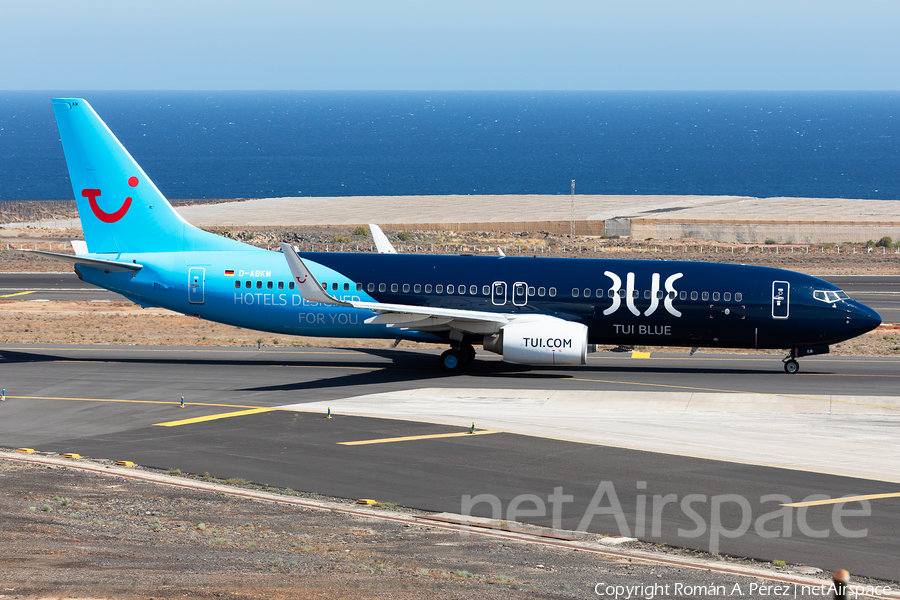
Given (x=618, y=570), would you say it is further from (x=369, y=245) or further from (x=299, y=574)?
(x=369, y=245)

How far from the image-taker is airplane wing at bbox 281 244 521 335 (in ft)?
113

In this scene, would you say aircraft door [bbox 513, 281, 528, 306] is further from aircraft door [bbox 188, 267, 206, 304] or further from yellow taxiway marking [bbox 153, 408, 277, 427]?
aircraft door [bbox 188, 267, 206, 304]

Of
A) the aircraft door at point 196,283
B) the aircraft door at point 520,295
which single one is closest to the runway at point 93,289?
the aircraft door at point 196,283

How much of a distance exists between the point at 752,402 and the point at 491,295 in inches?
419

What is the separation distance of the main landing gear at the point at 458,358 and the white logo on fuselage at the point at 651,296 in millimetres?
5642

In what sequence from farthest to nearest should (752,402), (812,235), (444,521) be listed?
1. (812,235)
2. (752,402)
3. (444,521)

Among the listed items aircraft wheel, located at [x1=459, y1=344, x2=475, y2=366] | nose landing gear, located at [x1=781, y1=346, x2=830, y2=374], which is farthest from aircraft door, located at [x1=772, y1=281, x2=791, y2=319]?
aircraft wheel, located at [x1=459, y1=344, x2=475, y2=366]

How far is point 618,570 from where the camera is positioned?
16.8m

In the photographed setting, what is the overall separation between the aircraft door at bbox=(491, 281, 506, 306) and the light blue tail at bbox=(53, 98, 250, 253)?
10.9m

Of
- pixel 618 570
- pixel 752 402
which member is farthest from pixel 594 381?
pixel 618 570

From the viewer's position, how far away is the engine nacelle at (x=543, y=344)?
3516 cm

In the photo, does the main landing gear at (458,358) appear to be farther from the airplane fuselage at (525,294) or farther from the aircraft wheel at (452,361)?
the airplane fuselage at (525,294)

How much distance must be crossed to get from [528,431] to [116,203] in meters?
21.1

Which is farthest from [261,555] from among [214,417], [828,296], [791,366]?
[791,366]
